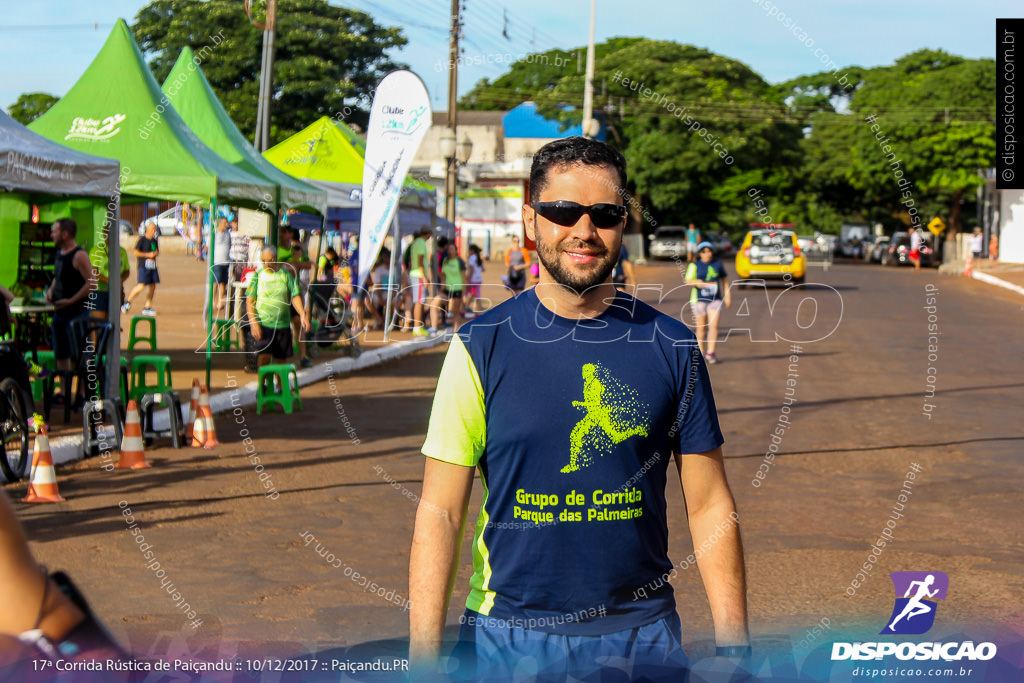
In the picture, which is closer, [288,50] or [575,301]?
[575,301]

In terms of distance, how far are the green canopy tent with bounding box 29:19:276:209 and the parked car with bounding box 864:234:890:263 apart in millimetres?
45826

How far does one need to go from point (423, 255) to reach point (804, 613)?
14.5 m

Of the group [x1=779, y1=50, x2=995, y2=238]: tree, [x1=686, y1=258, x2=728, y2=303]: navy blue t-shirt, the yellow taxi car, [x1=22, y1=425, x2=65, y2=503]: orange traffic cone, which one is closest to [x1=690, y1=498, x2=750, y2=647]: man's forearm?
[x1=22, y1=425, x2=65, y2=503]: orange traffic cone

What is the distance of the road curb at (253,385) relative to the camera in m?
8.66

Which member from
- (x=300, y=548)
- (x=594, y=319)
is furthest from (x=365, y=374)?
(x=594, y=319)

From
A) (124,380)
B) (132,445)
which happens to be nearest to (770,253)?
(124,380)

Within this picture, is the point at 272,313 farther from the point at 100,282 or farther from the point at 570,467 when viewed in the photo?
the point at 570,467

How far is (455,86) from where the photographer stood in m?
23.0

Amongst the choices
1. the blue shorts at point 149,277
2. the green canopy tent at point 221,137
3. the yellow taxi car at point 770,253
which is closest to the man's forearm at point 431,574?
the green canopy tent at point 221,137

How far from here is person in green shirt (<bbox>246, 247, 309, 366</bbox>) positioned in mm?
12047

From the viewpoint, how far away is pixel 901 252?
50.4 metres

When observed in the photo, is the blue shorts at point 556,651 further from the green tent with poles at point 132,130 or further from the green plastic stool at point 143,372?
the green tent with poles at point 132,130

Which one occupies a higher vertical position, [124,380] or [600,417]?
[600,417]

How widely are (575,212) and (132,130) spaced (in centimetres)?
1185
